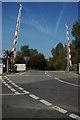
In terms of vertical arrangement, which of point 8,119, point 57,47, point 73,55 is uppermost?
point 57,47

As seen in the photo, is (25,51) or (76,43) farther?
(25,51)

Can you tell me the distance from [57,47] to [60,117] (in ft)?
343

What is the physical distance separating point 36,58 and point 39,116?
68.8 m

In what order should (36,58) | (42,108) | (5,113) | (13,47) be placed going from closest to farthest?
(5,113)
(42,108)
(13,47)
(36,58)

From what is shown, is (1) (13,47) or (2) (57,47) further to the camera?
(2) (57,47)

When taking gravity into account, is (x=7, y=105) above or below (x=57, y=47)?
below

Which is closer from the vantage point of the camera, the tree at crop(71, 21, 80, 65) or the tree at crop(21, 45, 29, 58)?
the tree at crop(71, 21, 80, 65)

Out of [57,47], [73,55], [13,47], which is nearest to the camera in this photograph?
[13,47]

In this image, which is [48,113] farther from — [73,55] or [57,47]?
[57,47]

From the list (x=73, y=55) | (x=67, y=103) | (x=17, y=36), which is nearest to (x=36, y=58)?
(x=73, y=55)

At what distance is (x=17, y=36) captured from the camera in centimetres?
3866

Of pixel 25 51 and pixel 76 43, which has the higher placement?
pixel 25 51

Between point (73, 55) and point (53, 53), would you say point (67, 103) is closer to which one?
point (73, 55)

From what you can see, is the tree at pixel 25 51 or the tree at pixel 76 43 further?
the tree at pixel 25 51
